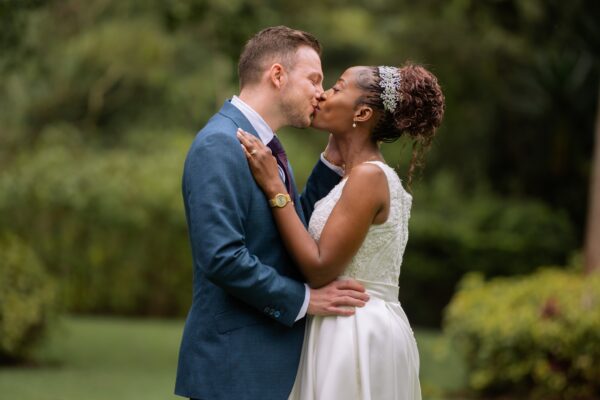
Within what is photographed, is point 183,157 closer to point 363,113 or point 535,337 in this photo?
point 535,337

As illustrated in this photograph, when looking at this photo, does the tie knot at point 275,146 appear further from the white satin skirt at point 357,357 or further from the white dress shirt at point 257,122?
the white satin skirt at point 357,357

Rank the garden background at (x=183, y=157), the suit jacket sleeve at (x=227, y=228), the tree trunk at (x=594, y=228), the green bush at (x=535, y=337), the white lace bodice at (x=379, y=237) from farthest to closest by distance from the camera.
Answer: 1. the garden background at (x=183, y=157)
2. the tree trunk at (x=594, y=228)
3. the green bush at (x=535, y=337)
4. the white lace bodice at (x=379, y=237)
5. the suit jacket sleeve at (x=227, y=228)

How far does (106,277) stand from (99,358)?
4234 millimetres

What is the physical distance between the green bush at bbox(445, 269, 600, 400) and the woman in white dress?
4.52m

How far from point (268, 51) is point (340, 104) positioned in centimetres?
34

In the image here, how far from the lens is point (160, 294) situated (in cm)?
1609

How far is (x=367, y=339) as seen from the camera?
348 centimetres

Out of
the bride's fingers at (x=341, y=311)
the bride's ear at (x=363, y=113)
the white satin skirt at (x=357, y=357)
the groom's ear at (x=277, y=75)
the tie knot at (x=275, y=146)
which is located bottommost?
Answer: the white satin skirt at (x=357, y=357)

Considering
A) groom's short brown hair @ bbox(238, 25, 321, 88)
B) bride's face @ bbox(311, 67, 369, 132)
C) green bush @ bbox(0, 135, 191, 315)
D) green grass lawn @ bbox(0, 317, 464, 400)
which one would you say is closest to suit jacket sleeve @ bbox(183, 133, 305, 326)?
groom's short brown hair @ bbox(238, 25, 321, 88)

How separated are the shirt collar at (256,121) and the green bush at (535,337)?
5021 millimetres

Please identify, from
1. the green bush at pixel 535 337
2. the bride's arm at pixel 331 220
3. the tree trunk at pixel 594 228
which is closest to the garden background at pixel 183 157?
the green bush at pixel 535 337

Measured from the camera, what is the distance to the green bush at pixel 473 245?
601 inches

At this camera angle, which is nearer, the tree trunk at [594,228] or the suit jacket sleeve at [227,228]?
the suit jacket sleeve at [227,228]

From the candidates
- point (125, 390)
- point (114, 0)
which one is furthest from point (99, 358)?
point (114, 0)
